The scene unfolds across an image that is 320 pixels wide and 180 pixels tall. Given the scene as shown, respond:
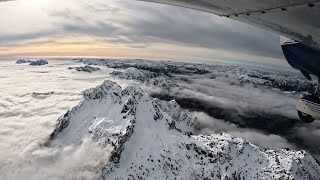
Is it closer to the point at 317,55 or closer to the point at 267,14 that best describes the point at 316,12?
the point at 267,14

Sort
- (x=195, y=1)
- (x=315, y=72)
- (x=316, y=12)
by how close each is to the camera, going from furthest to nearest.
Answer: (x=315, y=72), (x=195, y=1), (x=316, y=12)

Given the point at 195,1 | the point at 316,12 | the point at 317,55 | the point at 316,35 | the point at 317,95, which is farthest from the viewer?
the point at 317,95

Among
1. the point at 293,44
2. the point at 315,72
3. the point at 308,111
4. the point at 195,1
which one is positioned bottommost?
the point at 308,111

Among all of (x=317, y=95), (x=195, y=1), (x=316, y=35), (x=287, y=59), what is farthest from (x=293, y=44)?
(x=195, y=1)

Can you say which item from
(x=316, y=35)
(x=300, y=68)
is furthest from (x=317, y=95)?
(x=316, y=35)

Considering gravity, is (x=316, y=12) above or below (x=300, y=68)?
above

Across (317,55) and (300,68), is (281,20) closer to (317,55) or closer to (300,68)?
(317,55)

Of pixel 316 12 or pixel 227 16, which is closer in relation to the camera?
pixel 316 12
